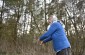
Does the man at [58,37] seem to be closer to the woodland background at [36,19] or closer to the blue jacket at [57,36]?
the blue jacket at [57,36]

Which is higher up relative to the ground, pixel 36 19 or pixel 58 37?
pixel 58 37

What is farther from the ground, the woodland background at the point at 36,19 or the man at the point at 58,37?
the man at the point at 58,37

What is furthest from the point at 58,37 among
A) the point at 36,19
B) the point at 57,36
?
the point at 36,19

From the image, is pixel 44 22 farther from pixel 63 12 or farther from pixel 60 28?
pixel 60 28

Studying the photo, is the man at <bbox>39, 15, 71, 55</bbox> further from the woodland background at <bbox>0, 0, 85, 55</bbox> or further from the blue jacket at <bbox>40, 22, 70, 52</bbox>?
the woodland background at <bbox>0, 0, 85, 55</bbox>

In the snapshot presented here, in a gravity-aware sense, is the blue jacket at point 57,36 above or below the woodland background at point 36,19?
above

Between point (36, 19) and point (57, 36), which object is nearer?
point (57, 36)

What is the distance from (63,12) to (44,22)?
1.90 meters

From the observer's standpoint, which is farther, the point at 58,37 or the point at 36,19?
the point at 36,19

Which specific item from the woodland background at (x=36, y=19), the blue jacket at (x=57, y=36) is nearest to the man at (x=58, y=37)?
the blue jacket at (x=57, y=36)

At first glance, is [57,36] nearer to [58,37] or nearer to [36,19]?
[58,37]

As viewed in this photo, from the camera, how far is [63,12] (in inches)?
783

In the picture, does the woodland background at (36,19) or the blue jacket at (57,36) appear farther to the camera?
the woodland background at (36,19)

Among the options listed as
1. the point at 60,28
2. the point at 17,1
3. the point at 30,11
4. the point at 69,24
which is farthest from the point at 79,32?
the point at 60,28
